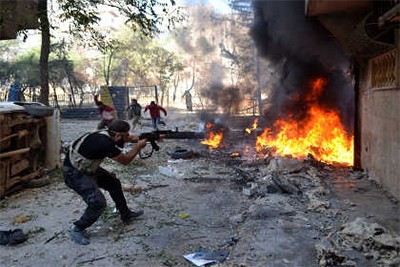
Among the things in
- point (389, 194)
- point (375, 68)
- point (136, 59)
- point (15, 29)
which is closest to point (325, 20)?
point (375, 68)

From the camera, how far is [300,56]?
12844mm

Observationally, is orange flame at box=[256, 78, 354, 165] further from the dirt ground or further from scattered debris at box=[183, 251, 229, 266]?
scattered debris at box=[183, 251, 229, 266]

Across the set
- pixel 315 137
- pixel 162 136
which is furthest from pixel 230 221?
pixel 315 137

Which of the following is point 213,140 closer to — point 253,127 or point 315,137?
point 253,127

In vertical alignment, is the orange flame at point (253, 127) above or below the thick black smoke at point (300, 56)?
below

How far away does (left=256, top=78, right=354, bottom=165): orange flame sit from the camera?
10727 mm

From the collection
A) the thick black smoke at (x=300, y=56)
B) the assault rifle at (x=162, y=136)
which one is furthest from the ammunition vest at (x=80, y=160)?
the thick black smoke at (x=300, y=56)

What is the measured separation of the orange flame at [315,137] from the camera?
10727 mm

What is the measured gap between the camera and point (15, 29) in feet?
24.3

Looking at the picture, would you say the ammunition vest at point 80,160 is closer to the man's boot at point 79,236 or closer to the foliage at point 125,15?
the man's boot at point 79,236

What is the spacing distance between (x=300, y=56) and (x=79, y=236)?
9.54m

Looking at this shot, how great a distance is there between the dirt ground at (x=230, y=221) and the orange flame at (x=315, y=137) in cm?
158

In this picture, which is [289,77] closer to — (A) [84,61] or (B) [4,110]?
(B) [4,110]

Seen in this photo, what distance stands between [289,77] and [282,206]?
319 inches
